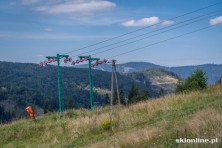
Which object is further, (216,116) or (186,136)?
(216,116)

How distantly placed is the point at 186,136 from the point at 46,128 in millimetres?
12729

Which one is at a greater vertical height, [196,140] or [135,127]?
[196,140]

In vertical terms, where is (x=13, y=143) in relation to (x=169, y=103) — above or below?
below

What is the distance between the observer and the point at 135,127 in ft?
51.9

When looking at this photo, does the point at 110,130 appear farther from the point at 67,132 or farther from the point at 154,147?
the point at 154,147

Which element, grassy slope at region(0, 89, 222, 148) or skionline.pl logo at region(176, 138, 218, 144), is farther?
grassy slope at region(0, 89, 222, 148)

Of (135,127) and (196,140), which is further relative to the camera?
(135,127)

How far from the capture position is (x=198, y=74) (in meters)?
55.7

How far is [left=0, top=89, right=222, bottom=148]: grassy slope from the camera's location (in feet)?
34.6

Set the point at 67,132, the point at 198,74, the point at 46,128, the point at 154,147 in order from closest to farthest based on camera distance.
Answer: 1. the point at 154,147
2. the point at 67,132
3. the point at 46,128
4. the point at 198,74

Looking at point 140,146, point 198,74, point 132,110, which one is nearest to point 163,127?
point 140,146

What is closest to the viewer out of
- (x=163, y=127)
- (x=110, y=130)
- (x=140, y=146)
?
(x=140, y=146)

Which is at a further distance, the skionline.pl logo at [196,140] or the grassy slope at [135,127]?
the grassy slope at [135,127]

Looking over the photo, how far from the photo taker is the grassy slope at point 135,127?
10539 mm
